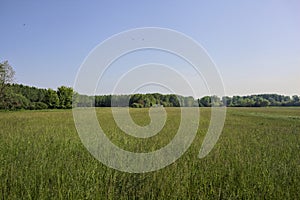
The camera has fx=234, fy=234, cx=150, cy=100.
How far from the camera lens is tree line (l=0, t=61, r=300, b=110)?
11789 millimetres

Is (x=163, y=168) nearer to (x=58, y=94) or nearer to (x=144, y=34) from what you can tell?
(x=144, y=34)

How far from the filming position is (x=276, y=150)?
6.34 metres

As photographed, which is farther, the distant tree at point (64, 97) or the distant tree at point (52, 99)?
the distant tree at point (52, 99)

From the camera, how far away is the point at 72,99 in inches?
408

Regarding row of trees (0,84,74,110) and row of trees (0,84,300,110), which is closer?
row of trees (0,84,300,110)

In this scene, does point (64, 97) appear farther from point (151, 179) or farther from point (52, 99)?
point (151, 179)

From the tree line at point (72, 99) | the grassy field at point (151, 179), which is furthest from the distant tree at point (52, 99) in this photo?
the grassy field at point (151, 179)

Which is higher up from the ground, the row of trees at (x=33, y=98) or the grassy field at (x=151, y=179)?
the row of trees at (x=33, y=98)

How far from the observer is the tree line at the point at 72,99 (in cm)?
1179

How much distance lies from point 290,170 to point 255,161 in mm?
755

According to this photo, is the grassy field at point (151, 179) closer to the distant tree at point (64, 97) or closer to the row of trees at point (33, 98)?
the row of trees at point (33, 98)

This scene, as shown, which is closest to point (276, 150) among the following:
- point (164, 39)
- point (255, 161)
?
point (255, 161)

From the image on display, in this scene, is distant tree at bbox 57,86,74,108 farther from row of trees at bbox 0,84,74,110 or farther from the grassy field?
the grassy field

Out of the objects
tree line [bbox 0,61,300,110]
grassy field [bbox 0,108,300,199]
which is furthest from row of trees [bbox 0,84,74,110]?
grassy field [bbox 0,108,300,199]
